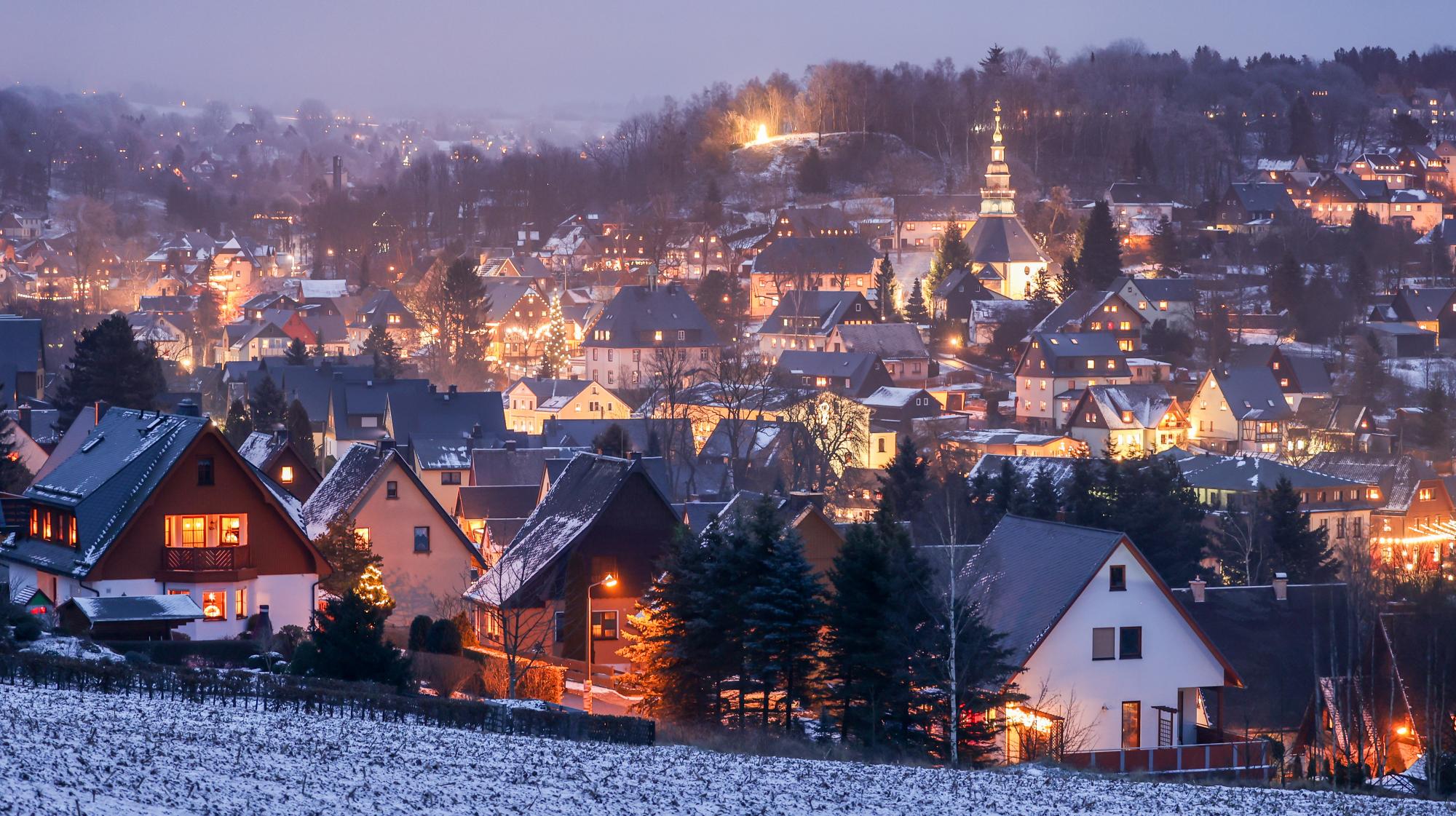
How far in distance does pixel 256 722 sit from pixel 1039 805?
7341 millimetres

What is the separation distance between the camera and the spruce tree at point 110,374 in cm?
5041

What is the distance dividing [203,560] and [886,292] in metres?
87.9

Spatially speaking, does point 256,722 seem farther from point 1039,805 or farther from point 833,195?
point 833,195

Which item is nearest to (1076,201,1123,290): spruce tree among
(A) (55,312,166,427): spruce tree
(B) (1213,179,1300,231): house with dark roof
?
(B) (1213,179,1300,231): house with dark roof

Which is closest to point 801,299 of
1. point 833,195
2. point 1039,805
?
point 833,195

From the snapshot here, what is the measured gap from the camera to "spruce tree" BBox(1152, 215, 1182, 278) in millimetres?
118312

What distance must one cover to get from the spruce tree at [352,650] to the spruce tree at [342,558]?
949 cm

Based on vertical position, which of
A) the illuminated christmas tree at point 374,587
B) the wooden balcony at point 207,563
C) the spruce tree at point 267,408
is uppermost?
the spruce tree at point 267,408

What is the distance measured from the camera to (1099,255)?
110875 mm

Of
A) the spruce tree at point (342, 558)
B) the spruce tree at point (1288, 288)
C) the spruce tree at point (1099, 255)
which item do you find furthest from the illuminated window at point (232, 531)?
the spruce tree at point (1288, 288)

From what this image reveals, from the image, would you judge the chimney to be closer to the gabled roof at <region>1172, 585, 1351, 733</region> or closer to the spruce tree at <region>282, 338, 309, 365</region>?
the gabled roof at <region>1172, 585, 1351, 733</region>

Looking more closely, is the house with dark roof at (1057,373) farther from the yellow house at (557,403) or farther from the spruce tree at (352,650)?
the spruce tree at (352,650)

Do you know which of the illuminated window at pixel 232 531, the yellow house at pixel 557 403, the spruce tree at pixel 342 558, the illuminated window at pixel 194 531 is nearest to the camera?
the illuminated window at pixel 194 531

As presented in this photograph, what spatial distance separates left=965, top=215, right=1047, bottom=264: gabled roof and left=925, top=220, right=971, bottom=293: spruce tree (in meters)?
1.35
